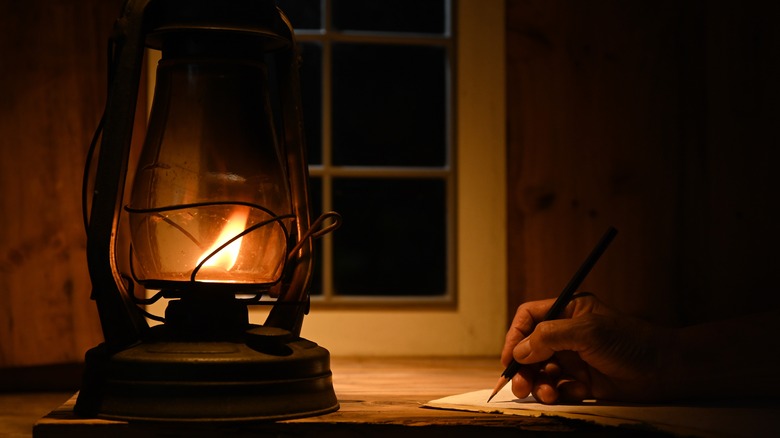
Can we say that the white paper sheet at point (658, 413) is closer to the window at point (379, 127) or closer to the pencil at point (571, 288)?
the pencil at point (571, 288)

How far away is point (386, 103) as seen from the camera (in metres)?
2.06

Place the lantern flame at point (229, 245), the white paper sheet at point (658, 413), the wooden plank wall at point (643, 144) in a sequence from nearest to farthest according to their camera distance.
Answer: the white paper sheet at point (658, 413), the lantern flame at point (229, 245), the wooden plank wall at point (643, 144)

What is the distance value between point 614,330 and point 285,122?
50 centimetres

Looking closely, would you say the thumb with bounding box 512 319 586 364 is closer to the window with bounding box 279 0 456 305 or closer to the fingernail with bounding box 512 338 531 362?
the fingernail with bounding box 512 338 531 362

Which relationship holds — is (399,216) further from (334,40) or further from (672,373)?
(672,373)

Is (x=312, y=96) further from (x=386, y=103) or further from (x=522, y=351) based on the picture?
(x=522, y=351)

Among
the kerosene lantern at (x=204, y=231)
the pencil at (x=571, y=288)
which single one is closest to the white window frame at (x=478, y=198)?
the pencil at (x=571, y=288)

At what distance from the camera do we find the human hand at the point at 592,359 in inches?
46.6

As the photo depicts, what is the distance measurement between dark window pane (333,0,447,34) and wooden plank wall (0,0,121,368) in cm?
49

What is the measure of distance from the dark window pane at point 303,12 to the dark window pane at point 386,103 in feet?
0.23

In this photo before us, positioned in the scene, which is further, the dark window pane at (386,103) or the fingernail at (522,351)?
the dark window pane at (386,103)

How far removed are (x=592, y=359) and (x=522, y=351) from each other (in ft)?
0.29

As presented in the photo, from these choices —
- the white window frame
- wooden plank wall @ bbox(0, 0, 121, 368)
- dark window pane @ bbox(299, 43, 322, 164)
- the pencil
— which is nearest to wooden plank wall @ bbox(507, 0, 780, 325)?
the white window frame

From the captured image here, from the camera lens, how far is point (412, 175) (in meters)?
1.96
